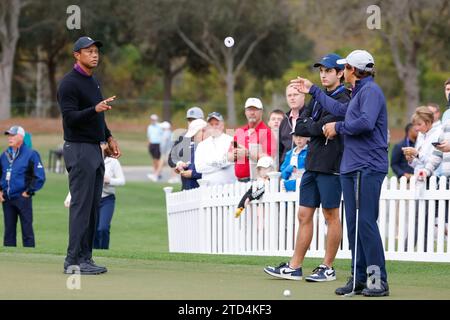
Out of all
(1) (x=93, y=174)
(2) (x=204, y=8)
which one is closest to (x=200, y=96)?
(2) (x=204, y=8)

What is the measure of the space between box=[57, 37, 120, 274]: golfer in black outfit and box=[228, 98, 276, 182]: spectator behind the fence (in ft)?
13.0

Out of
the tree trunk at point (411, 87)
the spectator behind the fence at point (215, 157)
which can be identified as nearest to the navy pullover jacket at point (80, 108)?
the spectator behind the fence at point (215, 157)

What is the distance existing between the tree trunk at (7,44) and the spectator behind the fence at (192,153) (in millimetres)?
42546

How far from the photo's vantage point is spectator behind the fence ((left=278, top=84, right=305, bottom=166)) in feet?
39.8

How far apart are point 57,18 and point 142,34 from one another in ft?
17.4

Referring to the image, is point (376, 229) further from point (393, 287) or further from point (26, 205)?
point (26, 205)

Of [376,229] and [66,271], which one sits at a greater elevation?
[376,229]

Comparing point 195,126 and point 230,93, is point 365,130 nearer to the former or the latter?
point 195,126

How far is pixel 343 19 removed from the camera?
188 ft

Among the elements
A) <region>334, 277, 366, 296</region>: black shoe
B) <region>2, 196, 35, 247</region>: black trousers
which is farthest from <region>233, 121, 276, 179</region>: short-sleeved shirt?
<region>334, 277, 366, 296</region>: black shoe

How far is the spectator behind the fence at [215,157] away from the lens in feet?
47.6

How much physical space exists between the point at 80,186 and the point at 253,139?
4.24 meters

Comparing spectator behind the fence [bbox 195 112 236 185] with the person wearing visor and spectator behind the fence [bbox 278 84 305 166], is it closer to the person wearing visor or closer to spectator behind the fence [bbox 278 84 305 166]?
the person wearing visor

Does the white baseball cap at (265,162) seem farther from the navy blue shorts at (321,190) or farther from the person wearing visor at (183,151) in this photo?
the navy blue shorts at (321,190)
